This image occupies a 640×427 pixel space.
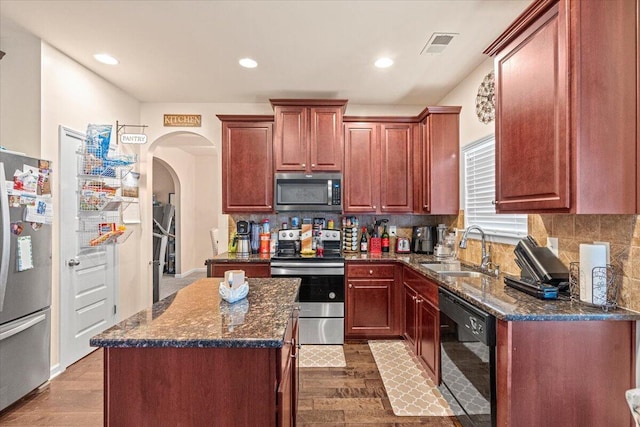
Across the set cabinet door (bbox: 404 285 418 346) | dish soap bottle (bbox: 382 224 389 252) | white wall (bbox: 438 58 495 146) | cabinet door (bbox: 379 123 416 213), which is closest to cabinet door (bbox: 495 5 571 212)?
white wall (bbox: 438 58 495 146)

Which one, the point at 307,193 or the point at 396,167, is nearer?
the point at 307,193

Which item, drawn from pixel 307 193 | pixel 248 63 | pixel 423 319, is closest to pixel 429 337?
pixel 423 319

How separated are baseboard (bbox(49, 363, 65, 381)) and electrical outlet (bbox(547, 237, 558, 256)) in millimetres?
3888

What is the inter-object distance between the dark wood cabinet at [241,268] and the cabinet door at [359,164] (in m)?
1.13

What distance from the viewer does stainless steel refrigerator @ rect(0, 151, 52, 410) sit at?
2.11m

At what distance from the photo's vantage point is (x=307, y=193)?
358cm

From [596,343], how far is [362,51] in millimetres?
2509

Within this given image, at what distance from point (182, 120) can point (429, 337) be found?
3654 millimetres

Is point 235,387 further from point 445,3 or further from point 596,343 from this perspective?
point 445,3

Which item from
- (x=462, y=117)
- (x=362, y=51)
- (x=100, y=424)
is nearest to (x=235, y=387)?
(x=100, y=424)

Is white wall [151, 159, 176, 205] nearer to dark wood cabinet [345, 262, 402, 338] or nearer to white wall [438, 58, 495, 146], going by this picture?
dark wood cabinet [345, 262, 402, 338]

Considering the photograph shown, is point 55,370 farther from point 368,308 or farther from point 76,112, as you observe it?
point 368,308

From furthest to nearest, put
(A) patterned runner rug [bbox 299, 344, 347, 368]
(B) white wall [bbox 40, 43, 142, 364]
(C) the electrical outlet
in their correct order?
1. (A) patterned runner rug [bbox 299, 344, 347, 368]
2. (B) white wall [bbox 40, 43, 142, 364]
3. (C) the electrical outlet

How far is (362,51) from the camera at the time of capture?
2.72 metres
